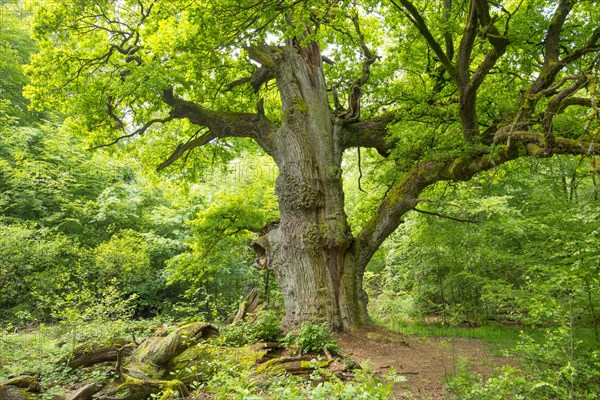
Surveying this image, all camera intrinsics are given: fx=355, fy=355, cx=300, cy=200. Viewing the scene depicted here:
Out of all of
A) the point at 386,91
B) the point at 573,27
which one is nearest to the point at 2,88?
the point at 386,91

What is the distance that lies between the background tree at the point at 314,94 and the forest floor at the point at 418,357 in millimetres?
562

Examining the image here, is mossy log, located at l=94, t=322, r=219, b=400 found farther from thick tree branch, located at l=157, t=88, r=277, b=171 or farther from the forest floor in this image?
thick tree branch, located at l=157, t=88, r=277, b=171

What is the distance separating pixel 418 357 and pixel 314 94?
232 inches

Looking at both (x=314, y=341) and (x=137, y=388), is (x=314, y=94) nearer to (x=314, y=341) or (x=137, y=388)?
(x=314, y=341)

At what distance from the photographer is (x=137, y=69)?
6496 millimetres

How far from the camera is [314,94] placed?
8.35m

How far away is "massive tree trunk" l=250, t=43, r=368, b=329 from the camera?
6750mm

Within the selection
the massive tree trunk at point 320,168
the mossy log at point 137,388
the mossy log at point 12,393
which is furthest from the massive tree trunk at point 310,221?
the mossy log at point 12,393

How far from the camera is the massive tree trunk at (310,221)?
22.1ft

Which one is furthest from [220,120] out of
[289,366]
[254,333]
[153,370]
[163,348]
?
[289,366]

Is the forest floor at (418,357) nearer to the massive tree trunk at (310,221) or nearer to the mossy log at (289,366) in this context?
the massive tree trunk at (310,221)

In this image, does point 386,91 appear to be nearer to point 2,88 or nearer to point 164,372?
point 164,372

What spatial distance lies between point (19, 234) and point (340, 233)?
9.22m

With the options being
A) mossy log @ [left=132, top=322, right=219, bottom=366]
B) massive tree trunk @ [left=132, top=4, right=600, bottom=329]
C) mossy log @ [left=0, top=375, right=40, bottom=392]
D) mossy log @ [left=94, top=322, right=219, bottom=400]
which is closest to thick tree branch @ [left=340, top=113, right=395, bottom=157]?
massive tree trunk @ [left=132, top=4, right=600, bottom=329]
